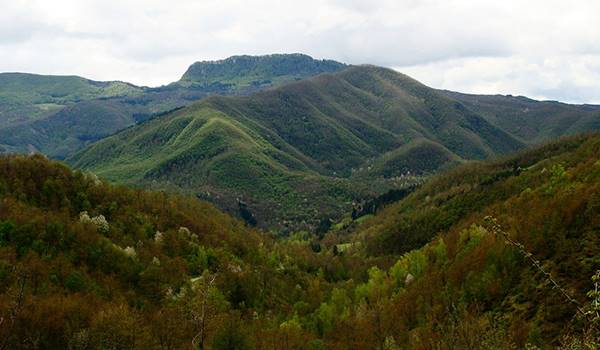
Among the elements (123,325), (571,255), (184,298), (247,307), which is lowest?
(247,307)

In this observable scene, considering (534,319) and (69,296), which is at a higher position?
(534,319)

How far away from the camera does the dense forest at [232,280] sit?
79.6m

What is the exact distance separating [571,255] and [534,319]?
16358 mm

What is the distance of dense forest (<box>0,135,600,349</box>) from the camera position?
261ft

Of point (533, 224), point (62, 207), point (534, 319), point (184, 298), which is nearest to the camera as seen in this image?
point (534, 319)

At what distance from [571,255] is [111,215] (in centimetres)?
12262

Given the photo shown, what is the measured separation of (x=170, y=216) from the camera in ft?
577

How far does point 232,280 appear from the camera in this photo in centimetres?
14825

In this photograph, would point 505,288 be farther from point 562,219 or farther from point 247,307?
point 247,307

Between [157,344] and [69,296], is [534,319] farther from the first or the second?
[69,296]

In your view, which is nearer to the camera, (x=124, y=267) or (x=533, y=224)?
(x=533, y=224)

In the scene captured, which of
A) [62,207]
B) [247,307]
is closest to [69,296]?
[62,207]

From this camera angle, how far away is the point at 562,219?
10125 cm

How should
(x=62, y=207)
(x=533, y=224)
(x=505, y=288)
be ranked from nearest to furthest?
(x=505, y=288), (x=533, y=224), (x=62, y=207)
